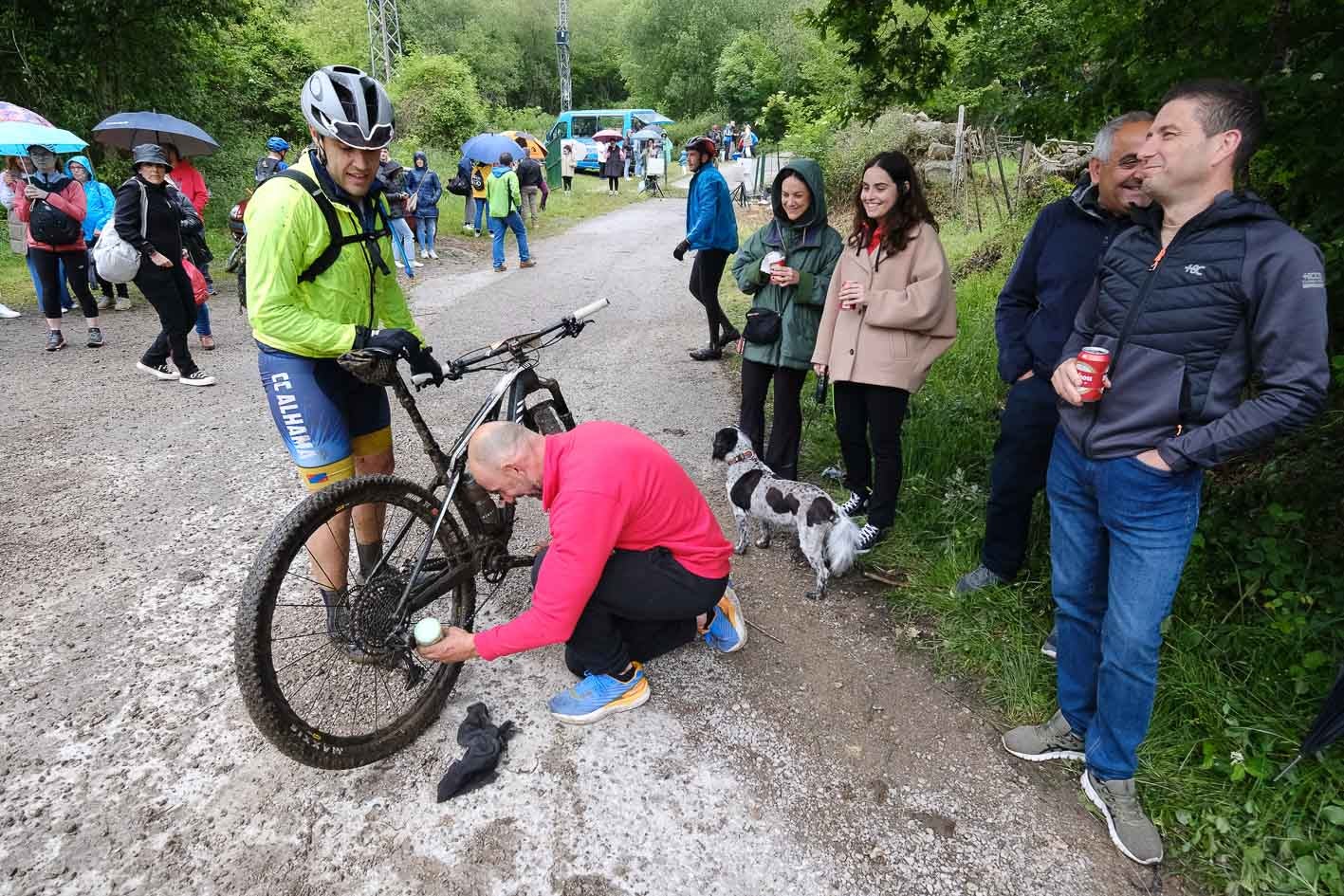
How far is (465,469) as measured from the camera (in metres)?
3.01

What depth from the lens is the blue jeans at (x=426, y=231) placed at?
1285 cm

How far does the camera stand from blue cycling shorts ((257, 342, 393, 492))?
2.73 m

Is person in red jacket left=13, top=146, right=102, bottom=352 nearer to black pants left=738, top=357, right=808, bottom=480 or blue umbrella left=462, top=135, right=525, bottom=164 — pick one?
black pants left=738, top=357, right=808, bottom=480

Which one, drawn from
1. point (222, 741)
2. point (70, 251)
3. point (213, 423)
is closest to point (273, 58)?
point (70, 251)

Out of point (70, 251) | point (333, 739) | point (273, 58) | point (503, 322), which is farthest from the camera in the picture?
point (273, 58)

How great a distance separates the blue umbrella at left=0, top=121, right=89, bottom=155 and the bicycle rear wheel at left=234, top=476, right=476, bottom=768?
7.76 m

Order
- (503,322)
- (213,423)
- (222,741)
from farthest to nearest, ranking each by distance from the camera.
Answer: (503,322)
(213,423)
(222,741)

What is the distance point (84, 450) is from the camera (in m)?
5.22

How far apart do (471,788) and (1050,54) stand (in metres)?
5.85

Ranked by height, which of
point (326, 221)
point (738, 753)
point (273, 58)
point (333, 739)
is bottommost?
point (738, 753)

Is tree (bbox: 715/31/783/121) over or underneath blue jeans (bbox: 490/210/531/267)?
over

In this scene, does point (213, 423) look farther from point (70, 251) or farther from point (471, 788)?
point (471, 788)

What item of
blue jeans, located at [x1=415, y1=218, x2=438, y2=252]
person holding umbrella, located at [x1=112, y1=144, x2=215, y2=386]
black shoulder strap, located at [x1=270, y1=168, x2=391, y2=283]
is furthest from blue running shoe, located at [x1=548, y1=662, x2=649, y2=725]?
blue jeans, located at [x1=415, y1=218, x2=438, y2=252]

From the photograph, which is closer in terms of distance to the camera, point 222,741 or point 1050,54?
point 222,741
